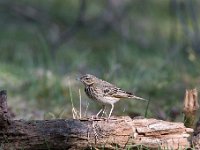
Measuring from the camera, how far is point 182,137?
5.41 meters

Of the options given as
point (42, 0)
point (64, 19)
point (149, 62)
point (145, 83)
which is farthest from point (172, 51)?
point (42, 0)

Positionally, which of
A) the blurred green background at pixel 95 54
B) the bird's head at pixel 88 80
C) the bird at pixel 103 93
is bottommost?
the bird at pixel 103 93

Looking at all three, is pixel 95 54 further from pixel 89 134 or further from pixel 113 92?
pixel 89 134

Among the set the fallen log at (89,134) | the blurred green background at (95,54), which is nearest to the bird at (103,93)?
the blurred green background at (95,54)

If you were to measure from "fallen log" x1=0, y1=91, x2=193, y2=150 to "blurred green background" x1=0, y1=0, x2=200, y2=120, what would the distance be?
3.07ft

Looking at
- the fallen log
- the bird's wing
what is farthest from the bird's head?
the fallen log

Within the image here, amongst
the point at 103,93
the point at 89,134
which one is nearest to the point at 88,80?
the point at 103,93

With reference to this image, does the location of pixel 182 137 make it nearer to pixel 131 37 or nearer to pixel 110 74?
pixel 110 74

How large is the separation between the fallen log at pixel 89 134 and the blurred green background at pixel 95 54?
0.94 metres

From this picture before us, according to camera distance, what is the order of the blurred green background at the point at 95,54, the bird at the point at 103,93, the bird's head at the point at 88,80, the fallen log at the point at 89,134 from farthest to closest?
the blurred green background at the point at 95,54
the bird's head at the point at 88,80
the bird at the point at 103,93
the fallen log at the point at 89,134

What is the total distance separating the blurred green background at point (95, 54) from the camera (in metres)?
9.12

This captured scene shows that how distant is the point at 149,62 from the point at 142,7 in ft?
18.0

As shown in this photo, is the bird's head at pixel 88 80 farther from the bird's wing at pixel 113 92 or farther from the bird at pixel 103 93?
the bird's wing at pixel 113 92

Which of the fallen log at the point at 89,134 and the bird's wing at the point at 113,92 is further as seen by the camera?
the bird's wing at the point at 113,92
